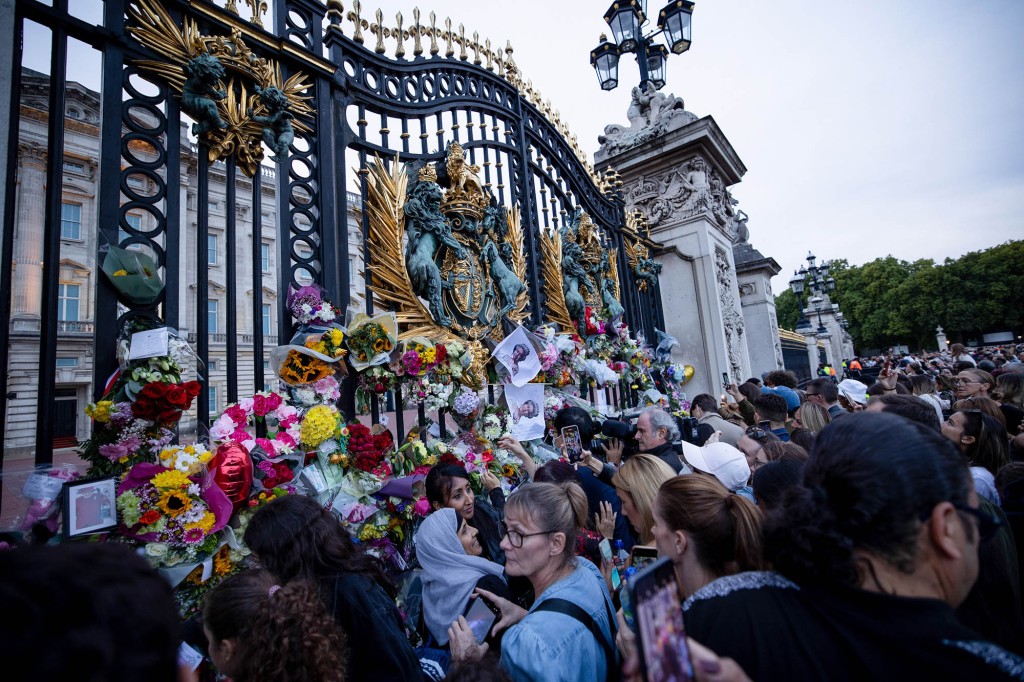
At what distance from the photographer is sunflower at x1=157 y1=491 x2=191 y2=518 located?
2.31 m

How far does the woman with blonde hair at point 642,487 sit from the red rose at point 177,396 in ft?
7.23

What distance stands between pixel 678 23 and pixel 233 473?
26.9ft

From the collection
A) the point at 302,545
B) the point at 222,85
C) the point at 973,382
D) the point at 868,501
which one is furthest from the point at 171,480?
the point at 973,382

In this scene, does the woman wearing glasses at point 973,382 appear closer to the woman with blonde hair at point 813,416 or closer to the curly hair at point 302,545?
the woman with blonde hair at point 813,416

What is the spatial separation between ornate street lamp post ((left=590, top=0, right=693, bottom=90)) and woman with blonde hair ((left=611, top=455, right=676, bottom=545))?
23.3 ft

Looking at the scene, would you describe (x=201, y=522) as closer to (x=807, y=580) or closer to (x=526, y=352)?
(x=807, y=580)

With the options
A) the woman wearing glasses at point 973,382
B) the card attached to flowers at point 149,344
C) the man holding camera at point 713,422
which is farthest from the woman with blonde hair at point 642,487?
the woman wearing glasses at point 973,382

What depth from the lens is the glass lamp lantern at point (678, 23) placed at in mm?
7277

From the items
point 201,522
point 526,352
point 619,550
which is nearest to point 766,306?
point 526,352

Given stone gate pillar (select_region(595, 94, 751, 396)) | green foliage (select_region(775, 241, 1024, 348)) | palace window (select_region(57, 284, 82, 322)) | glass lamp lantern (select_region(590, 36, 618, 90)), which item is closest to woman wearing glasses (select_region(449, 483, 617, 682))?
stone gate pillar (select_region(595, 94, 751, 396))

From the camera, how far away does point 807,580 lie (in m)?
1.05

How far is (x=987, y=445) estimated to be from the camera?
9.19ft

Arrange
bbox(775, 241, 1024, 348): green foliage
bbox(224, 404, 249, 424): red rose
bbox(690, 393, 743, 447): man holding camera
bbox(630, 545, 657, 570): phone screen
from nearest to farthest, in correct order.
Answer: bbox(630, 545, 657, 570): phone screen
bbox(224, 404, 249, 424): red rose
bbox(690, 393, 743, 447): man holding camera
bbox(775, 241, 1024, 348): green foliage

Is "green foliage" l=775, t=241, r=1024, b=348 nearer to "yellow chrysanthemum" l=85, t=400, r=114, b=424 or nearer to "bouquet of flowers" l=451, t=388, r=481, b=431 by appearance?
"bouquet of flowers" l=451, t=388, r=481, b=431
